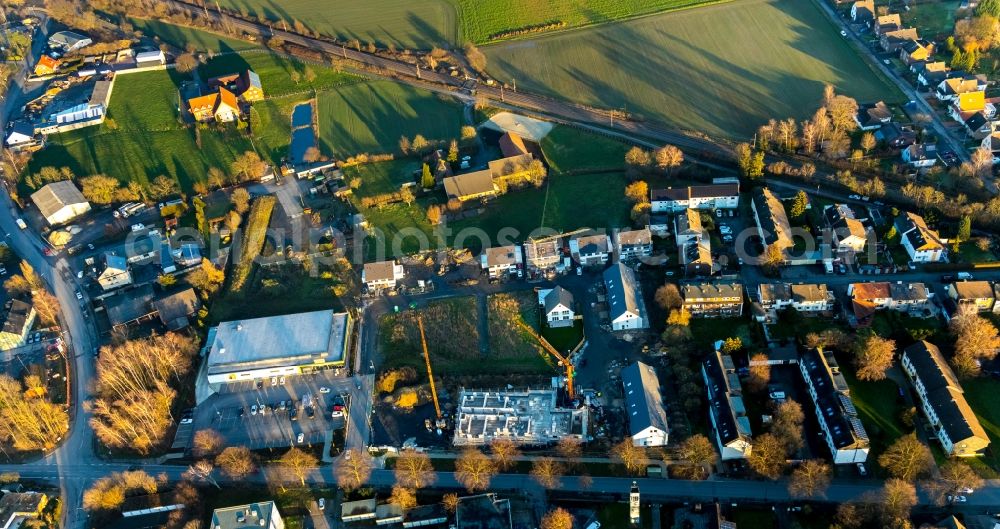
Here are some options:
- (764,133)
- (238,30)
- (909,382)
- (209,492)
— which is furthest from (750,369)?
(238,30)

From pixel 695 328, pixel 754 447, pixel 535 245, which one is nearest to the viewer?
pixel 754 447

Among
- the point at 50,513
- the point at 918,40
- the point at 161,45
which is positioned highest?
the point at 918,40

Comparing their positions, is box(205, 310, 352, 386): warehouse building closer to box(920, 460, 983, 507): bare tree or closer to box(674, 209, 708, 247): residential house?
box(674, 209, 708, 247): residential house

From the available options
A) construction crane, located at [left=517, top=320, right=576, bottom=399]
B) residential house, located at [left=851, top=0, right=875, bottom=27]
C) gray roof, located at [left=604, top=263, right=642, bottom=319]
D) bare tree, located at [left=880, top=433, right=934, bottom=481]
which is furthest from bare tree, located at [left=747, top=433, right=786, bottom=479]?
residential house, located at [left=851, top=0, right=875, bottom=27]

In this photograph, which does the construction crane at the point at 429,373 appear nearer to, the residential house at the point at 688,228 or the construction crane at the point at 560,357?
the construction crane at the point at 560,357

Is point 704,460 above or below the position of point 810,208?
below

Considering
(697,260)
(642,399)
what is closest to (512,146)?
(697,260)

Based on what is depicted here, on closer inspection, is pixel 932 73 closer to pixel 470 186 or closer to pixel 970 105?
pixel 970 105

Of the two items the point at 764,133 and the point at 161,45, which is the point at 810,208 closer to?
the point at 764,133
